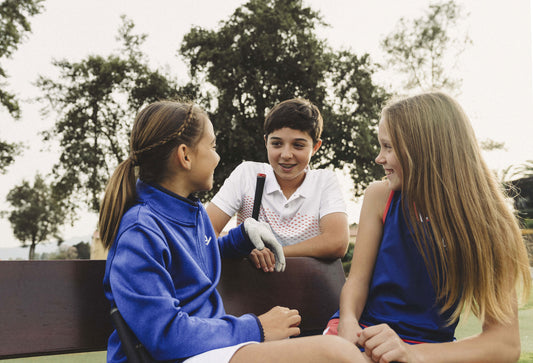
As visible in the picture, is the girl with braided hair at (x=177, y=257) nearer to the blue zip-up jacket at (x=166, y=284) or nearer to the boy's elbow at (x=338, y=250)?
the blue zip-up jacket at (x=166, y=284)

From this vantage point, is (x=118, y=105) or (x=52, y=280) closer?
(x=52, y=280)

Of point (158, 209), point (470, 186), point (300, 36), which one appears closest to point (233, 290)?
point (158, 209)

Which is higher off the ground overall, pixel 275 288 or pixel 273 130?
pixel 273 130

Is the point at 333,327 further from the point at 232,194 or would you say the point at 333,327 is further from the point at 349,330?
the point at 232,194

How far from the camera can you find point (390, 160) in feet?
7.14

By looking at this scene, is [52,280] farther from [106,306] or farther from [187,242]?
[187,242]

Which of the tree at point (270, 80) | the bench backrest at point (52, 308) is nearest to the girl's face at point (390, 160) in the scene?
the bench backrest at point (52, 308)

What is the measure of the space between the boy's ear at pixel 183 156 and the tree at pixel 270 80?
16.6 meters

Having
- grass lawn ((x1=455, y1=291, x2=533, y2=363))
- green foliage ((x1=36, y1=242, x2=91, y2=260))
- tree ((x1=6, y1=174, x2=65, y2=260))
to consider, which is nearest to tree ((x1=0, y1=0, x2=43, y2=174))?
grass lawn ((x1=455, y1=291, x2=533, y2=363))

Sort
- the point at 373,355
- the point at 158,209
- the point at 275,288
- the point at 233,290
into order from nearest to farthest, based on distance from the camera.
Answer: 1. the point at 373,355
2. the point at 158,209
3. the point at 233,290
4. the point at 275,288

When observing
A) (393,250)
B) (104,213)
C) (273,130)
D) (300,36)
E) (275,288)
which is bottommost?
(275,288)

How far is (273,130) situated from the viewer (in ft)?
11.3

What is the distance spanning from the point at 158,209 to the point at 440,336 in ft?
4.25

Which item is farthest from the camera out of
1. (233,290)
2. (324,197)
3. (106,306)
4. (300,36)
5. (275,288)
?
(300,36)
